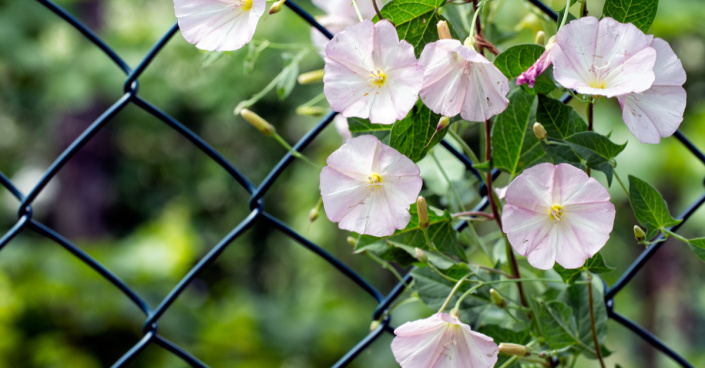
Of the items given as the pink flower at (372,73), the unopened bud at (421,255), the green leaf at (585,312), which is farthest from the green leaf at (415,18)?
the green leaf at (585,312)

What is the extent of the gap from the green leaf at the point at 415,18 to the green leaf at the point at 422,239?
0.13m

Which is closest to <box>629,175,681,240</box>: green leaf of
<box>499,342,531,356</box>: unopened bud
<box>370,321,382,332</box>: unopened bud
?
<box>499,342,531,356</box>: unopened bud

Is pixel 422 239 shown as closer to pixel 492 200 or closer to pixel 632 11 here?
pixel 492 200

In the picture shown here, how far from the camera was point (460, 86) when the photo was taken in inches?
16.7

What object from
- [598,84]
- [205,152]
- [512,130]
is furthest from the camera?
[205,152]

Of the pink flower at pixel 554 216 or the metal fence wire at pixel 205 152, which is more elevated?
the metal fence wire at pixel 205 152

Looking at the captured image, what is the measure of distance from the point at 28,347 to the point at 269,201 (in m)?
2.54

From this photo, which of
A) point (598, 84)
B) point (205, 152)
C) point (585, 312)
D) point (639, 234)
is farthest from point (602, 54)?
point (205, 152)

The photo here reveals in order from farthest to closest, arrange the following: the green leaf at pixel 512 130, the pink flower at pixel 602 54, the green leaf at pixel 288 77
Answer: the green leaf at pixel 288 77 < the green leaf at pixel 512 130 < the pink flower at pixel 602 54

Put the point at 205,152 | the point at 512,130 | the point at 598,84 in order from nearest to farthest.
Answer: the point at 598,84 → the point at 512,130 → the point at 205,152

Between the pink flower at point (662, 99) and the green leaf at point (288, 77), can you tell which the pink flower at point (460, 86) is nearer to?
the pink flower at point (662, 99)

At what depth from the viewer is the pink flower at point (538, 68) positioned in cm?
42

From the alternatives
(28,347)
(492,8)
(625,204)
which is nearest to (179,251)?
(28,347)

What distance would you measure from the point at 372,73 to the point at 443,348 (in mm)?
177
